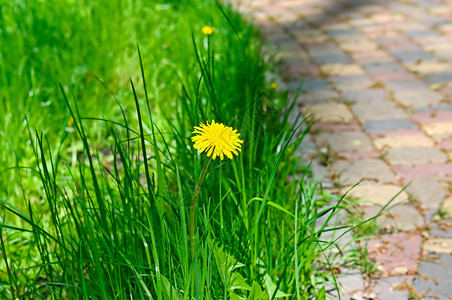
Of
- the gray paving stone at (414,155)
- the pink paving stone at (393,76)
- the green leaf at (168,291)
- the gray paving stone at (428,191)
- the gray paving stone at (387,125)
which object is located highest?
the green leaf at (168,291)

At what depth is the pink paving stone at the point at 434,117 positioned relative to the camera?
10.6 ft

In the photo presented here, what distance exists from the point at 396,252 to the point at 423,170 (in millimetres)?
712

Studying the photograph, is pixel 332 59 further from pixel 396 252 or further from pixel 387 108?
pixel 396 252

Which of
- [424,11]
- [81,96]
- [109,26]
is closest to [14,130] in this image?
[81,96]

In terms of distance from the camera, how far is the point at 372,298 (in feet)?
6.39

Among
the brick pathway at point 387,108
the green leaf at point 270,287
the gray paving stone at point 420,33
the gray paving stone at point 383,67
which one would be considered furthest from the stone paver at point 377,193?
the gray paving stone at point 420,33

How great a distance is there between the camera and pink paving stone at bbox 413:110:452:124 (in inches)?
127

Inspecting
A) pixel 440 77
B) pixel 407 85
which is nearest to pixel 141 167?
pixel 407 85

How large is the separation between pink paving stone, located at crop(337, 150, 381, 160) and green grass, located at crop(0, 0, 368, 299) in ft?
0.97

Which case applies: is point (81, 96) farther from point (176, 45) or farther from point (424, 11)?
point (424, 11)

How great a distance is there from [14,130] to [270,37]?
2627 millimetres

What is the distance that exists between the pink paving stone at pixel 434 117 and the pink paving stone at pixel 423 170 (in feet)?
1.62

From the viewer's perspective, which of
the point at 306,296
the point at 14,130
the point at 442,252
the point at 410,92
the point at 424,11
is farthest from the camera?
the point at 424,11

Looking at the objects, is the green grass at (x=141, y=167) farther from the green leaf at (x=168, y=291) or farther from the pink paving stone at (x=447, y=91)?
the pink paving stone at (x=447, y=91)
